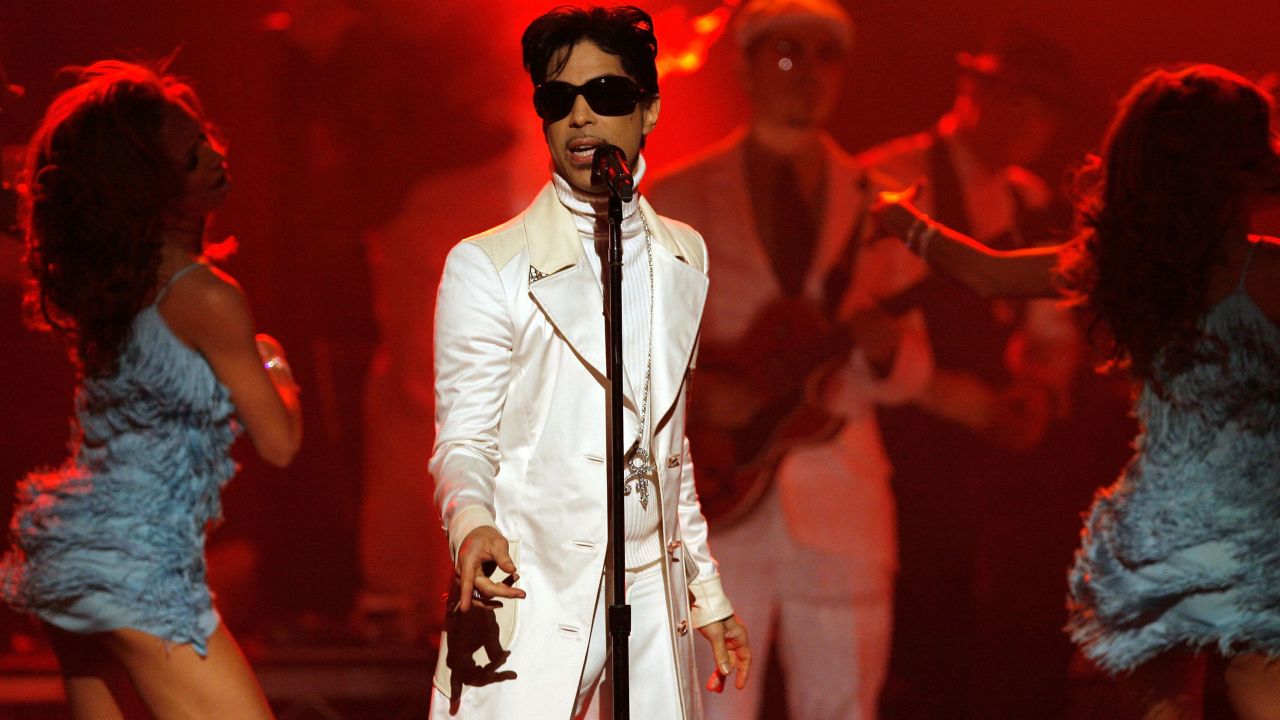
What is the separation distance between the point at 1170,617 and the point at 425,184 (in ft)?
11.2

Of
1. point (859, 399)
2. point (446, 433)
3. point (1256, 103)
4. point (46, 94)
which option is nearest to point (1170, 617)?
point (1256, 103)

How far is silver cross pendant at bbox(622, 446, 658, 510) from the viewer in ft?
7.43

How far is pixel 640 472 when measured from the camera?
2279 mm

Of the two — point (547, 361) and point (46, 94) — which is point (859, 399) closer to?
point (547, 361)

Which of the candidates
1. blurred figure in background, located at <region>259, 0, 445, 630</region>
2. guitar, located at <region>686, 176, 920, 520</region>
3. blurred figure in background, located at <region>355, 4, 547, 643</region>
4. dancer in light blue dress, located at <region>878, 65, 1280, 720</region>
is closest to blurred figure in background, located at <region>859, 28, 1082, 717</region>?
guitar, located at <region>686, 176, 920, 520</region>

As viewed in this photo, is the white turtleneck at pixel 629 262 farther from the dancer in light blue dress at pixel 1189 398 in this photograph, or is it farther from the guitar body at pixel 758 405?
the guitar body at pixel 758 405

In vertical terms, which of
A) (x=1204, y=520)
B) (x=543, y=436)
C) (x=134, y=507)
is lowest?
(x=1204, y=520)

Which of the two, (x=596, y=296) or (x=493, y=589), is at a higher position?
(x=596, y=296)

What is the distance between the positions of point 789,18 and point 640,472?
323 centimetres

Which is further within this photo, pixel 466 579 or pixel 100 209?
pixel 100 209

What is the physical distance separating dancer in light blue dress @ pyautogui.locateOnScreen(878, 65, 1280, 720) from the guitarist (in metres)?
1.85

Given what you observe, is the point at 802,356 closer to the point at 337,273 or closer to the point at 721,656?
the point at 337,273

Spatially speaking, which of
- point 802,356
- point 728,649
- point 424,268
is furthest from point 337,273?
point 728,649

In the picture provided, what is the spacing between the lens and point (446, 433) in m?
2.17
